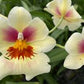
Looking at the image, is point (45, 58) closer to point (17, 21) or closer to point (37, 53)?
point (37, 53)

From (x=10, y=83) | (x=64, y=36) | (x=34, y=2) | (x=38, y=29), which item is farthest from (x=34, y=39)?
(x=34, y=2)

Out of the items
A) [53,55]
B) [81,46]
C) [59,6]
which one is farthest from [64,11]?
[53,55]

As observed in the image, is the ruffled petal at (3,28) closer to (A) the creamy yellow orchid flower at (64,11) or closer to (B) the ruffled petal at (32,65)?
(B) the ruffled petal at (32,65)

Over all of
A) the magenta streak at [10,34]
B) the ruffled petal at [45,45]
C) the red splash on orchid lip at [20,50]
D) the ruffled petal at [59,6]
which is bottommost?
the red splash on orchid lip at [20,50]

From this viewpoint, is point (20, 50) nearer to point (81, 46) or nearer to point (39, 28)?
point (39, 28)

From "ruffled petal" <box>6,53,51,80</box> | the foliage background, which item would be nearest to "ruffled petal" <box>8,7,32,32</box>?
"ruffled petal" <box>6,53,51,80</box>

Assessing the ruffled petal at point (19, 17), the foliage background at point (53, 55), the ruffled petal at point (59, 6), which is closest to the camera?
the ruffled petal at point (19, 17)

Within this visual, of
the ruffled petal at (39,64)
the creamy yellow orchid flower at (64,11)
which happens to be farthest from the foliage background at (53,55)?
the ruffled petal at (39,64)
